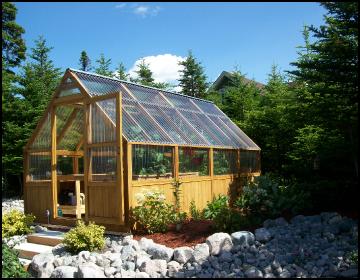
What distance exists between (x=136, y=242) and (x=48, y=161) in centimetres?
440

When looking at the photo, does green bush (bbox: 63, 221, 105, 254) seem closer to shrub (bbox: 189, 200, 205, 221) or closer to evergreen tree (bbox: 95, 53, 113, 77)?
shrub (bbox: 189, 200, 205, 221)

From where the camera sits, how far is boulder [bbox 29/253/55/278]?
22.4 feet

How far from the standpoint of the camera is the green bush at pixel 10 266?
6.03m

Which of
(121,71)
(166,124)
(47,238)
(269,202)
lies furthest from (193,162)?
(121,71)

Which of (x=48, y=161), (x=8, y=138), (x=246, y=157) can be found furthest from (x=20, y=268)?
(x=8, y=138)

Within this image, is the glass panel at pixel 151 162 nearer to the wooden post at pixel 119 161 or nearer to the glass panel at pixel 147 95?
the wooden post at pixel 119 161

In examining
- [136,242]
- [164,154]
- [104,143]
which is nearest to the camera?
[136,242]

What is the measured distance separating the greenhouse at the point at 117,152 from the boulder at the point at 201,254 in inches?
92.3

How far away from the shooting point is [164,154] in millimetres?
9547

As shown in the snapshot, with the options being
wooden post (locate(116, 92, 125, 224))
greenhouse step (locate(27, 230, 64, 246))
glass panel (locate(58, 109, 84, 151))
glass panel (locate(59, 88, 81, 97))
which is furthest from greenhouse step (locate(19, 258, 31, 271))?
glass panel (locate(59, 88, 81, 97))

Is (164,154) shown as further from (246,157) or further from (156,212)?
(246,157)

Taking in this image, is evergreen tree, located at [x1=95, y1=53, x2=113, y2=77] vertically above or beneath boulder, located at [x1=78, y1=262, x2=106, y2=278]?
above

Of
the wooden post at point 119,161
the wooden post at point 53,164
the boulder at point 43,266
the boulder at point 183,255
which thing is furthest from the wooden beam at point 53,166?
the boulder at point 183,255

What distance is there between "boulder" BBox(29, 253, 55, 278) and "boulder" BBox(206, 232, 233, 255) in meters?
2.78
